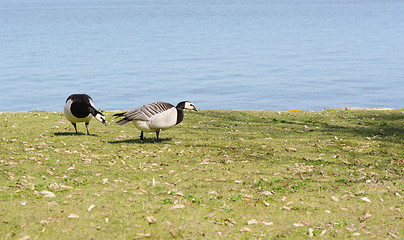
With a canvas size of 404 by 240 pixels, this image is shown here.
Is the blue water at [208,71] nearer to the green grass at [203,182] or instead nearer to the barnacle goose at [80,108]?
the green grass at [203,182]

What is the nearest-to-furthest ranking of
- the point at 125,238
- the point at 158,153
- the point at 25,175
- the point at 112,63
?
the point at 125,238 < the point at 25,175 < the point at 158,153 < the point at 112,63

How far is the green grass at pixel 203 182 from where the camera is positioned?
959 centimetres

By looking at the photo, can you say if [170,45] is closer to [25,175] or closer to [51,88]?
[51,88]

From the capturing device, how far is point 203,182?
1247cm

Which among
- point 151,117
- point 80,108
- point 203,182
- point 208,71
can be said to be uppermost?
point 80,108

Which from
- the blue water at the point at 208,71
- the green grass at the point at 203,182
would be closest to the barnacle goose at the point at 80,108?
the green grass at the point at 203,182

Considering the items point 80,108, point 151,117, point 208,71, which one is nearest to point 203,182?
point 151,117

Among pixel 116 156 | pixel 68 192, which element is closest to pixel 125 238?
pixel 68 192

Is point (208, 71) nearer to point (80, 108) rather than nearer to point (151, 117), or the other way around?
point (80, 108)

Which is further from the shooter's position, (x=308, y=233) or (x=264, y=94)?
(x=264, y=94)

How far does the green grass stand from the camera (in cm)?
959

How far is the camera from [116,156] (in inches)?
591

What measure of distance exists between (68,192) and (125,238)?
119 inches

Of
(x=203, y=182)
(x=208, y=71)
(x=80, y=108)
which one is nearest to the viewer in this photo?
(x=203, y=182)
